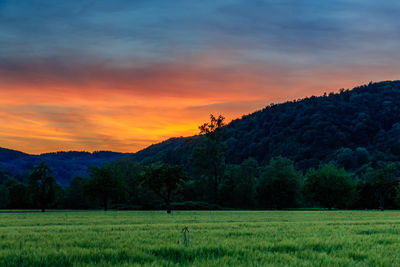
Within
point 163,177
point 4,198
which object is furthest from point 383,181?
point 4,198

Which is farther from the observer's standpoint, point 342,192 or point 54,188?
point 342,192

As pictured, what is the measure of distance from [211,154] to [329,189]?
33.5 m

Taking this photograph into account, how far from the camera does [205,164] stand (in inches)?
4225

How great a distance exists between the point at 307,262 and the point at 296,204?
107363 mm

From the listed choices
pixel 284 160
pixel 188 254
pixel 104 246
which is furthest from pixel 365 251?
pixel 284 160

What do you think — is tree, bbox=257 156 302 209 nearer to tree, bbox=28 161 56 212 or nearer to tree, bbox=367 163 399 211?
tree, bbox=367 163 399 211

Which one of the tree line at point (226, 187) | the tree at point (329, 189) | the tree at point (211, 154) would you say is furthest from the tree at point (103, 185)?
the tree at point (329, 189)

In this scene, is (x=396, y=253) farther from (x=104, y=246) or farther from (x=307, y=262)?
(x=104, y=246)

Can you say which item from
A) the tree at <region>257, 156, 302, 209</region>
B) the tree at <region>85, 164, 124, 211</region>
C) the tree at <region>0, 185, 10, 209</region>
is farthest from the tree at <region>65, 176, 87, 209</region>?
the tree at <region>257, 156, 302, 209</region>

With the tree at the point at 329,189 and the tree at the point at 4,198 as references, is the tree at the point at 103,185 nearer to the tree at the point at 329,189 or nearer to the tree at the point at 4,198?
the tree at the point at 4,198

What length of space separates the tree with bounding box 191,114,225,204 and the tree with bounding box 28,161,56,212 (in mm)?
39370

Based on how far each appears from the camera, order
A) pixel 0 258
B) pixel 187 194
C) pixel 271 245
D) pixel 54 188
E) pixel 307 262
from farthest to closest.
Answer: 1. pixel 187 194
2. pixel 54 188
3. pixel 271 245
4. pixel 0 258
5. pixel 307 262

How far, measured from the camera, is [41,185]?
310 feet

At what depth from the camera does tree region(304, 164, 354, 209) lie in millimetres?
100188
